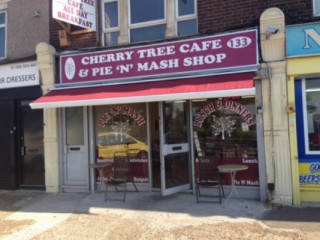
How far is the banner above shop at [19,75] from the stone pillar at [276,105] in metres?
5.45

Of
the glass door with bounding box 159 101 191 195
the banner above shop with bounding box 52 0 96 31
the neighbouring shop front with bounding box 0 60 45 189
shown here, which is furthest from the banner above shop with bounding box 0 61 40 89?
the glass door with bounding box 159 101 191 195

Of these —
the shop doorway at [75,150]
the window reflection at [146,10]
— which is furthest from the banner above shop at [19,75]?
the window reflection at [146,10]

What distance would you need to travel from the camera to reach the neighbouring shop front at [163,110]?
6867mm

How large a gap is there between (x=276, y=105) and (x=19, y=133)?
6.32 meters

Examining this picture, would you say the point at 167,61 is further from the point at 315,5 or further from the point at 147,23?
the point at 315,5

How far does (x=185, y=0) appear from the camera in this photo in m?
7.87

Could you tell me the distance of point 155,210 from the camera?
6.54 m

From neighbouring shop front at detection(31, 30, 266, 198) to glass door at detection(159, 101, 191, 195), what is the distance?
0.07 ft

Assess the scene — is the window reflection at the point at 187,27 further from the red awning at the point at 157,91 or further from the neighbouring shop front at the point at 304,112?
the neighbouring shop front at the point at 304,112

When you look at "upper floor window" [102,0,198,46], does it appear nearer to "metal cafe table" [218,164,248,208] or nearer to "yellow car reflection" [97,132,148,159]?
"yellow car reflection" [97,132,148,159]

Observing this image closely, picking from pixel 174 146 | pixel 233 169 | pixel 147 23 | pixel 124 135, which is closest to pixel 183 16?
pixel 147 23

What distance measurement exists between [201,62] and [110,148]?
9.64ft

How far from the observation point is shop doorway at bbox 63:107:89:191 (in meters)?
8.34

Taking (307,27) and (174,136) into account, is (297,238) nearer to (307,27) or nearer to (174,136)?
(174,136)
